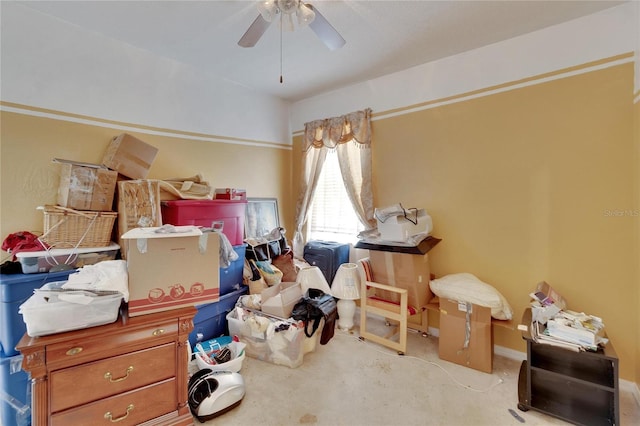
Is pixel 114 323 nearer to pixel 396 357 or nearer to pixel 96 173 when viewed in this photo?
pixel 96 173

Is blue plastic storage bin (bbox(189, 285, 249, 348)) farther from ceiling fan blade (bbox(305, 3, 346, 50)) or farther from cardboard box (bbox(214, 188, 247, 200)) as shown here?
ceiling fan blade (bbox(305, 3, 346, 50))

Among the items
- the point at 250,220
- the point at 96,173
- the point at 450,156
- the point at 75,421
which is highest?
the point at 450,156

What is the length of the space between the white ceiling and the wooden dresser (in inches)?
87.4

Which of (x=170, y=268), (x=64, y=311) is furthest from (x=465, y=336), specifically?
(x=64, y=311)

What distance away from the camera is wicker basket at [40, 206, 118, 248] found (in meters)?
1.98

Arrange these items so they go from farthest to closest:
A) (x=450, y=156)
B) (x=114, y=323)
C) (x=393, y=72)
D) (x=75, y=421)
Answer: (x=393, y=72) < (x=450, y=156) < (x=114, y=323) < (x=75, y=421)

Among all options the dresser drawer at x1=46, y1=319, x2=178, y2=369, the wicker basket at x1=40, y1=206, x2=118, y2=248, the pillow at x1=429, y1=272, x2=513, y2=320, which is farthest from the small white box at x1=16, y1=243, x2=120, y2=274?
the pillow at x1=429, y1=272, x2=513, y2=320

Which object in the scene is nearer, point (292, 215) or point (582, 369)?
point (582, 369)

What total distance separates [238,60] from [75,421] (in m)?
3.03

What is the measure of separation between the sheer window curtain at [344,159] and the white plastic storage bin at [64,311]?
8.13 ft

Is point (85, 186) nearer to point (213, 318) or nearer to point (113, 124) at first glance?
point (113, 124)

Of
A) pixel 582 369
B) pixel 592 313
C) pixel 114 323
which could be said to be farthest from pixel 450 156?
pixel 114 323

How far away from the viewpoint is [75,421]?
136cm

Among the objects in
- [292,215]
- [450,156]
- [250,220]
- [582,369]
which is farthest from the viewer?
[292,215]
